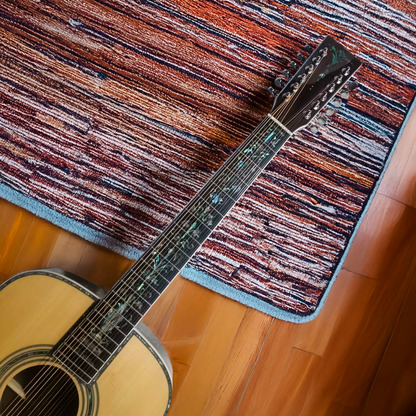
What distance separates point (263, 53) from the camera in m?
1.00

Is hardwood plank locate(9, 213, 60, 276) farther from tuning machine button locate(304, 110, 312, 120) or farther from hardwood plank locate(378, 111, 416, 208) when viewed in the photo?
hardwood plank locate(378, 111, 416, 208)

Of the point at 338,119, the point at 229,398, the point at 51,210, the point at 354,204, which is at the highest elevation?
the point at 338,119

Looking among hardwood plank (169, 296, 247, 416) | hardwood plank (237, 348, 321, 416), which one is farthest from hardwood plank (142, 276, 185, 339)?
hardwood plank (237, 348, 321, 416)

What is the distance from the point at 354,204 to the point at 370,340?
42cm

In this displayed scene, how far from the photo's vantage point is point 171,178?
98cm

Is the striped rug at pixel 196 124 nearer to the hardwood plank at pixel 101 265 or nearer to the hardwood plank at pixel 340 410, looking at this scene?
the hardwood plank at pixel 101 265

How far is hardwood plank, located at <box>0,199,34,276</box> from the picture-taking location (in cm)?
95

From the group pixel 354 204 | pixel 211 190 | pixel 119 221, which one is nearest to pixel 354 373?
pixel 354 204

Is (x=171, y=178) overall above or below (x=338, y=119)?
below

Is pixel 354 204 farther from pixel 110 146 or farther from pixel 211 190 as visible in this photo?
pixel 110 146

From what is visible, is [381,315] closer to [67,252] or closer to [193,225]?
[193,225]

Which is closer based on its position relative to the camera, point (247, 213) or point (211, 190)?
point (211, 190)

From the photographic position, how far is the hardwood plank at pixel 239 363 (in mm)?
995

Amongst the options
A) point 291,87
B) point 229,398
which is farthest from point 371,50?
point 229,398
